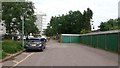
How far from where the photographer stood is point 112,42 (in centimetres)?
3225

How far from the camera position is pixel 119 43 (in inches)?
1129

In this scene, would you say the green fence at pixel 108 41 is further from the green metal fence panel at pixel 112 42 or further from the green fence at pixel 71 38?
the green fence at pixel 71 38

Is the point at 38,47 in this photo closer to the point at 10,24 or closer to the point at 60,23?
the point at 10,24

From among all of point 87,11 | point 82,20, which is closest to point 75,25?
point 82,20

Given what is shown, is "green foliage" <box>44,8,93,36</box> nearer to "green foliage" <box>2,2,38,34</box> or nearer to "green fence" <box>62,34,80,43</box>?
"green fence" <box>62,34,80,43</box>

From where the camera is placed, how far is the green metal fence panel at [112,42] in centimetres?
3047

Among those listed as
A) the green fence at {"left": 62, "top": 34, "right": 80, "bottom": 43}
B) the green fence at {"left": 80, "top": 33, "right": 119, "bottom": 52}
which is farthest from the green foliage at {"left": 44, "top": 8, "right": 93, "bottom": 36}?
the green fence at {"left": 80, "top": 33, "right": 119, "bottom": 52}

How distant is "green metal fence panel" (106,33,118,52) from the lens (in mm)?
30469

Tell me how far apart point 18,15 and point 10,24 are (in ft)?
12.1

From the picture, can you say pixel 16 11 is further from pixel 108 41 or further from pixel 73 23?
pixel 73 23

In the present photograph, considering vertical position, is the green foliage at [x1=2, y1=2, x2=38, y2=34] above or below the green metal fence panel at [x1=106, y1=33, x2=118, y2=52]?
above

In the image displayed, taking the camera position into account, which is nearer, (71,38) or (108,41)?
(108,41)

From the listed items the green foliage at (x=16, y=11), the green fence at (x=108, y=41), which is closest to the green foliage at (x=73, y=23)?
the green foliage at (x=16, y=11)

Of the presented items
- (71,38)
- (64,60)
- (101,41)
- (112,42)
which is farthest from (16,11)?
(71,38)
